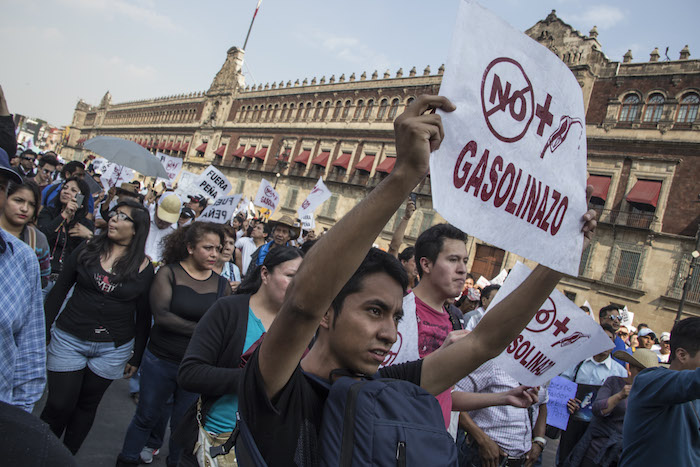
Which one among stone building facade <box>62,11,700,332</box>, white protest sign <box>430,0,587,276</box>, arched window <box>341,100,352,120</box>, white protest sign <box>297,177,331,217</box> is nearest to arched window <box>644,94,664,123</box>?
stone building facade <box>62,11,700,332</box>

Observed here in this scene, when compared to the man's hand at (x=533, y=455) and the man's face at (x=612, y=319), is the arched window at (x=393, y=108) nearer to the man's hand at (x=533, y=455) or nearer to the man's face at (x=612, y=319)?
the man's face at (x=612, y=319)

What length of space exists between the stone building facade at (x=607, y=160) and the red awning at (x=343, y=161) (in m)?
0.09

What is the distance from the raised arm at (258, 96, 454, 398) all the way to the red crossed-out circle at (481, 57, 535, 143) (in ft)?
0.98

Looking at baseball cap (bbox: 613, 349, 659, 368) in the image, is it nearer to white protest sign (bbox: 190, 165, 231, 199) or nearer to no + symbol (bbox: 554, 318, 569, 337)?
no + symbol (bbox: 554, 318, 569, 337)

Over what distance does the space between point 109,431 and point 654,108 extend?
25.5 m

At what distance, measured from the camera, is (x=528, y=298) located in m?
1.85

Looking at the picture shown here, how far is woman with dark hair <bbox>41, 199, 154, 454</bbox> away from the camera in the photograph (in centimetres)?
298

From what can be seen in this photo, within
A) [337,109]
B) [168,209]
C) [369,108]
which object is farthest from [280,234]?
[337,109]

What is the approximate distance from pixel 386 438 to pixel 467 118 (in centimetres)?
86

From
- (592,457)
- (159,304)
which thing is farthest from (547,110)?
(592,457)

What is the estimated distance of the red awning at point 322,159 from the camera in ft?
114

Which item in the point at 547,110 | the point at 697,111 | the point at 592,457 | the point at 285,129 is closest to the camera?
the point at 547,110

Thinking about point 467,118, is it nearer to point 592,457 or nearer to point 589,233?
point 589,233

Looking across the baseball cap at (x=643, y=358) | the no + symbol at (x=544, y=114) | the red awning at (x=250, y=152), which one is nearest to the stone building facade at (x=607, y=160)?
the red awning at (x=250, y=152)
